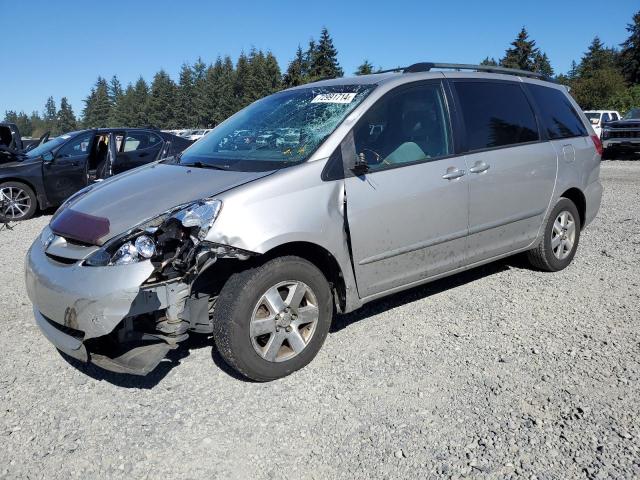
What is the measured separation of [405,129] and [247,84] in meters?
91.6

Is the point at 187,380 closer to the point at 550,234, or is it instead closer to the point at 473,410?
the point at 473,410

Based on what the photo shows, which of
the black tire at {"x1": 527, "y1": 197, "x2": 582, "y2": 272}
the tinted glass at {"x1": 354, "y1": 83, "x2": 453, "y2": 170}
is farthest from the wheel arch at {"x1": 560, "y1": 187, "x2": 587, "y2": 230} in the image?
the tinted glass at {"x1": 354, "y1": 83, "x2": 453, "y2": 170}

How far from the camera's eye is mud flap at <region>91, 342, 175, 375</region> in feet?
9.57

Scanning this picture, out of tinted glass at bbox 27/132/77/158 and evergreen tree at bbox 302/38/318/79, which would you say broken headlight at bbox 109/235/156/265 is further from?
evergreen tree at bbox 302/38/318/79

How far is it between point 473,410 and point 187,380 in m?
1.73

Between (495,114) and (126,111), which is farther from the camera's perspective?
→ (126,111)

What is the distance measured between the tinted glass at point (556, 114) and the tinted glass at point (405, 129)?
1430 millimetres

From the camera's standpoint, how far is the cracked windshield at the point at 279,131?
3561mm

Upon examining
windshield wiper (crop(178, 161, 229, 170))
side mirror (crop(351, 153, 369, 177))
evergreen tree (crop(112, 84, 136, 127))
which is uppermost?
evergreen tree (crop(112, 84, 136, 127))

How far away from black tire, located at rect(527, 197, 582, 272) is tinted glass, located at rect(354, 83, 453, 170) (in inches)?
62.6

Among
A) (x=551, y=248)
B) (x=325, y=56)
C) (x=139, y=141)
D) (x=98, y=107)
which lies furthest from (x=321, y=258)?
(x=98, y=107)

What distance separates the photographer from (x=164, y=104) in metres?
101

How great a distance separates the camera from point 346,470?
2.48 metres

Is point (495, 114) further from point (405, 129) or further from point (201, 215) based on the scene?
point (201, 215)
